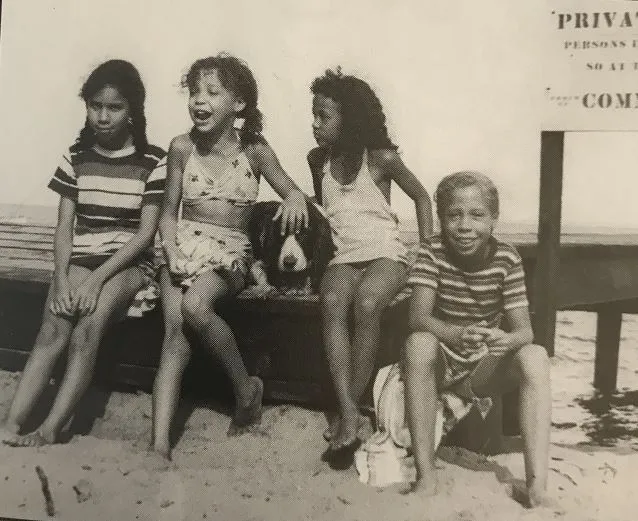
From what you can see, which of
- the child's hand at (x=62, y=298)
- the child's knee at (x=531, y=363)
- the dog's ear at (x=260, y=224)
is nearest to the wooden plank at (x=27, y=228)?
the child's hand at (x=62, y=298)

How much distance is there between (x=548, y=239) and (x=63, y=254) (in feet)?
3.13

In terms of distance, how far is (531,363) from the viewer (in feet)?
4.58

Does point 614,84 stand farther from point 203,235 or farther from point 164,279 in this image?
point 164,279

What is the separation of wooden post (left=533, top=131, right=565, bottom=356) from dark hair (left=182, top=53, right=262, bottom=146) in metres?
0.55

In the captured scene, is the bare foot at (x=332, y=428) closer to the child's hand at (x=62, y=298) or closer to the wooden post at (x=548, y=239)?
the wooden post at (x=548, y=239)

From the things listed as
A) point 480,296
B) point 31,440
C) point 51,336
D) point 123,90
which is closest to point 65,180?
point 123,90

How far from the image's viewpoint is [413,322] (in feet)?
4.74

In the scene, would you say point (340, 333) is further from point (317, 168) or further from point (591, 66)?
point (591, 66)

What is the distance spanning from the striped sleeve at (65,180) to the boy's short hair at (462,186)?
2.41 ft

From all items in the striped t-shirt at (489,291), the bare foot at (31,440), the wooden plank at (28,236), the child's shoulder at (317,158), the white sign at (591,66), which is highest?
the white sign at (591,66)

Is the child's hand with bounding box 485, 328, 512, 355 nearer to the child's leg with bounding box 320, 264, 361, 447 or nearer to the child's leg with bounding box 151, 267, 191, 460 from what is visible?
the child's leg with bounding box 320, 264, 361, 447

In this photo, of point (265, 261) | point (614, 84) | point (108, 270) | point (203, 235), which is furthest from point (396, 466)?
point (614, 84)

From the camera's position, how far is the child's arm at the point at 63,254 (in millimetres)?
1600

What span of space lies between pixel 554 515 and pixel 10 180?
126cm
